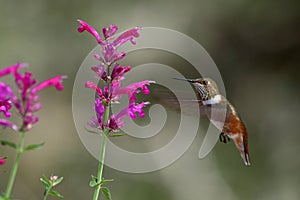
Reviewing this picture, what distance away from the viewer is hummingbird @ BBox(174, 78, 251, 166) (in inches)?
123

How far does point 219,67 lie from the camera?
788cm

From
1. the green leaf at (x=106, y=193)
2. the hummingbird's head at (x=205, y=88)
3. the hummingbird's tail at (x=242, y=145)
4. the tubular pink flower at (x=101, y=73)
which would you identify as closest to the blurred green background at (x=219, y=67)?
the hummingbird's tail at (x=242, y=145)

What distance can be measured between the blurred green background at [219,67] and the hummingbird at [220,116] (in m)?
4.22

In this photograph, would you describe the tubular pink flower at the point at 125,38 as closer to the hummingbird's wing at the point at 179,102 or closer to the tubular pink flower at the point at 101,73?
the tubular pink flower at the point at 101,73

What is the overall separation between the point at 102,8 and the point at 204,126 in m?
2.77

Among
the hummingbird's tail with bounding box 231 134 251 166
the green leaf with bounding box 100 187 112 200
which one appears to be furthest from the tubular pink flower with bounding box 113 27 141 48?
the hummingbird's tail with bounding box 231 134 251 166

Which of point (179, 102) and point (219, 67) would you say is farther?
point (219, 67)

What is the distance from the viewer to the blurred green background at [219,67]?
7465mm

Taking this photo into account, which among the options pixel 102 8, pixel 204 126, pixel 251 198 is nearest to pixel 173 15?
pixel 102 8

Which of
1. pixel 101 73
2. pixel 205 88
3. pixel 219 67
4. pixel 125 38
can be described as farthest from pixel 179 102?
pixel 219 67

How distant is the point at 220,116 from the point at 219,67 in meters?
4.85

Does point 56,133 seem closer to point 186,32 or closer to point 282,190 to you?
point 186,32

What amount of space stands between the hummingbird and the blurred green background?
166 inches

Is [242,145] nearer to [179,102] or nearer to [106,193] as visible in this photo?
[179,102]
